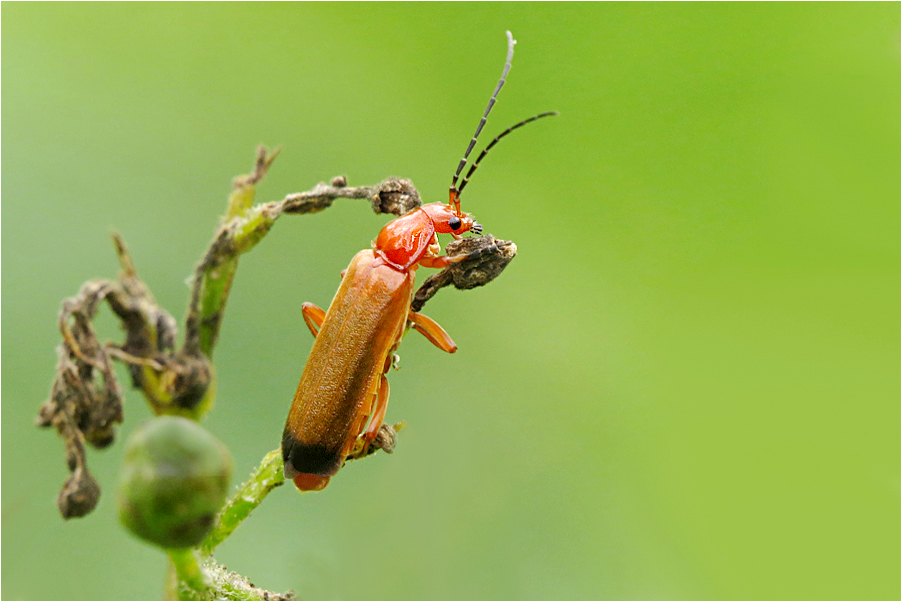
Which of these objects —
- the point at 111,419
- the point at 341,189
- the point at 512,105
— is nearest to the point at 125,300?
the point at 111,419

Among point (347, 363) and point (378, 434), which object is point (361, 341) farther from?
point (378, 434)

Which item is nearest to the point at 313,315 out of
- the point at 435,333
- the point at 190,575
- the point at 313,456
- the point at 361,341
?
the point at 361,341

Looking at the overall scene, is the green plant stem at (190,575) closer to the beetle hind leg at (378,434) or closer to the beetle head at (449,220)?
the beetle hind leg at (378,434)

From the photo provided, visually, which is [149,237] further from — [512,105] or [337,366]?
[512,105]

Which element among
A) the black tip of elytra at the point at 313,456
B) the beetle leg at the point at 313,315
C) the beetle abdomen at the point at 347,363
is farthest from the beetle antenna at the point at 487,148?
the black tip of elytra at the point at 313,456

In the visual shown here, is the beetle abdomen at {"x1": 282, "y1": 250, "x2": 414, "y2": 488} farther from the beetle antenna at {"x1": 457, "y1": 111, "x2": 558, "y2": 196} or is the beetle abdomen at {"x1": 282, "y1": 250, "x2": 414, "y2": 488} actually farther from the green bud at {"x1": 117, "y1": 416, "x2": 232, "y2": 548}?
the green bud at {"x1": 117, "y1": 416, "x2": 232, "y2": 548}
